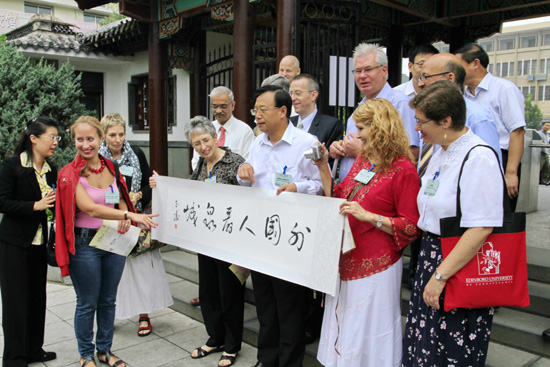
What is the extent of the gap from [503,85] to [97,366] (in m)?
3.54

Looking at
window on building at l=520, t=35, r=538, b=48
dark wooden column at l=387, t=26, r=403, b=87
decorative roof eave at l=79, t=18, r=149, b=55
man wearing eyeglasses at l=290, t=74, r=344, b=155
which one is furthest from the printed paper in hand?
window on building at l=520, t=35, r=538, b=48

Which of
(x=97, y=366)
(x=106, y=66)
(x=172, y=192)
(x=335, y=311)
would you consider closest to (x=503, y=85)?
(x=335, y=311)

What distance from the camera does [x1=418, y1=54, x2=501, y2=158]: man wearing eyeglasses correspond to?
2.48 metres

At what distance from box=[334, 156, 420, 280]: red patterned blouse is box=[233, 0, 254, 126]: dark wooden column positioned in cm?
355

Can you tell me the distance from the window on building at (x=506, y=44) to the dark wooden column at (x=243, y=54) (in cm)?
4901

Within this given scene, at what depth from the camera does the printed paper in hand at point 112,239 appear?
315 cm

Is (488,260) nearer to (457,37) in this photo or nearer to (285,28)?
(285,28)

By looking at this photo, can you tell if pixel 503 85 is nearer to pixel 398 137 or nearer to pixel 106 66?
pixel 398 137

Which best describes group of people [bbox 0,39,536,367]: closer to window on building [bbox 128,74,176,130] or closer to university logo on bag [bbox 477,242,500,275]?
university logo on bag [bbox 477,242,500,275]

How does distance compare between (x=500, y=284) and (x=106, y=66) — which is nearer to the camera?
(x=500, y=284)

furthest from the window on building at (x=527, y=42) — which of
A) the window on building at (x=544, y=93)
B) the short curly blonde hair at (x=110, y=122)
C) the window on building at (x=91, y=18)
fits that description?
the short curly blonde hair at (x=110, y=122)

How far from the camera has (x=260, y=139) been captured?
3006mm

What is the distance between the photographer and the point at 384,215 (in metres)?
2.37

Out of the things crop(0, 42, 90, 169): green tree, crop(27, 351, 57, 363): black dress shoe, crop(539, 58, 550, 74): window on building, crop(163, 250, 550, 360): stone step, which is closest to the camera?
crop(163, 250, 550, 360): stone step
